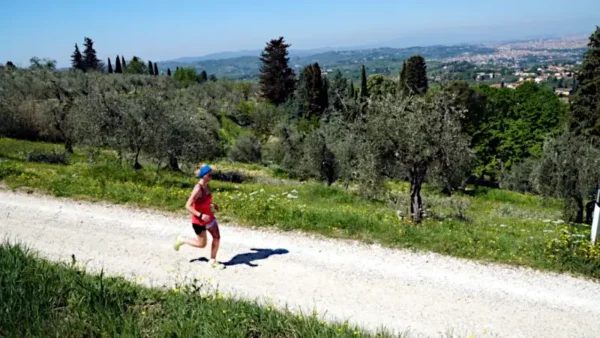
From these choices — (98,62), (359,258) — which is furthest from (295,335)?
(98,62)

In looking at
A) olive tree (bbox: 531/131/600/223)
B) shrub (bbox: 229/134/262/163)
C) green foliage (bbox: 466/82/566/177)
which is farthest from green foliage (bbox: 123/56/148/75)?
olive tree (bbox: 531/131/600/223)

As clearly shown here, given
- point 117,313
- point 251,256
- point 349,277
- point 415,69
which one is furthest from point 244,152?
point 117,313

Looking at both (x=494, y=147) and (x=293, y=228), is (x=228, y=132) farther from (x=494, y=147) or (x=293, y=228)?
(x=293, y=228)

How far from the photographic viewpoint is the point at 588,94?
41.8 metres

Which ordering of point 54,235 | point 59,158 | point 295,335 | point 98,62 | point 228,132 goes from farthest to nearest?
point 98,62 → point 228,132 → point 59,158 → point 54,235 → point 295,335

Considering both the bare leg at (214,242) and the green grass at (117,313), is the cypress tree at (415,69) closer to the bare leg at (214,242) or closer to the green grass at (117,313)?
the bare leg at (214,242)

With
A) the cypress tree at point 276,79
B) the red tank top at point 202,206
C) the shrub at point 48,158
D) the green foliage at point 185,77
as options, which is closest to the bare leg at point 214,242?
the red tank top at point 202,206

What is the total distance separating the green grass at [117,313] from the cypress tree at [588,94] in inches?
1676

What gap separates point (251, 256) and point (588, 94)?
43.7 meters

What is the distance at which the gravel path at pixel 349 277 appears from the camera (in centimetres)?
744

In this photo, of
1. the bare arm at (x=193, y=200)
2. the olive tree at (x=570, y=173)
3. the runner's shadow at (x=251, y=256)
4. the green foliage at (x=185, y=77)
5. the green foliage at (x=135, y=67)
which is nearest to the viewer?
the bare arm at (x=193, y=200)

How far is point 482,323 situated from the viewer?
734 centimetres

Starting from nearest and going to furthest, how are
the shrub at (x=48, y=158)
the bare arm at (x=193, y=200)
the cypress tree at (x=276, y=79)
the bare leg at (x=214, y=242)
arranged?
the bare arm at (x=193, y=200) → the bare leg at (x=214, y=242) → the shrub at (x=48, y=158) → the cypress tree at (x=276, y=79)

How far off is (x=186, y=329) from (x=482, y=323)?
4824 millimetres
